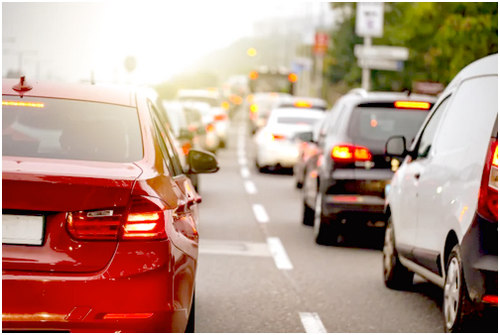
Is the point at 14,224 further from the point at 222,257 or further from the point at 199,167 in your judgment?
the point at 222,257

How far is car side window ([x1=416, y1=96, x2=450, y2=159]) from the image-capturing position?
8.01m

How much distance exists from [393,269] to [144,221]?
4355 mm

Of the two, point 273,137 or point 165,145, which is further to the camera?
point 273,137

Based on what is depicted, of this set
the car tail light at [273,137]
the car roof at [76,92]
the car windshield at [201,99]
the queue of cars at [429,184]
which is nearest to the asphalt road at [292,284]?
the queue of cars at [429,184]

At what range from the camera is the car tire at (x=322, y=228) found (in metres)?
11.7

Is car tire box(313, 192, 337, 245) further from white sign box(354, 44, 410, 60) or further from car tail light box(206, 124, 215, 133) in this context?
car tail light box(206, 124, 215, 133)

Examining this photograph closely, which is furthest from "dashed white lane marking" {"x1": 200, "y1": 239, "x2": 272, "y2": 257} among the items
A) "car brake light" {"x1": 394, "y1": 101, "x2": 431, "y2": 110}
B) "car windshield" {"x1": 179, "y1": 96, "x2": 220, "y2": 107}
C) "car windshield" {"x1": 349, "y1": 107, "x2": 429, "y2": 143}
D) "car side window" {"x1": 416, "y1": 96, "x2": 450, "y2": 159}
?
"car windshield" {"x1": 179, "y1": 96, "x2": 220, "y2": 107}

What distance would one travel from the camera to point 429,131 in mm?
8383

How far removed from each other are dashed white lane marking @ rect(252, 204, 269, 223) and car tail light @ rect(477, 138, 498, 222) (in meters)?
8.60

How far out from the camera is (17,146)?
5.47 metres

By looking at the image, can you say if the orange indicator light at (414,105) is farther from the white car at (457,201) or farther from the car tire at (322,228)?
the white car at (457,201)

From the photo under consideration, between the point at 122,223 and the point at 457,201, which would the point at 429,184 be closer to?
the point at 457,201

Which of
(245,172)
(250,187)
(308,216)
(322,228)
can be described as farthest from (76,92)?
(245,172)

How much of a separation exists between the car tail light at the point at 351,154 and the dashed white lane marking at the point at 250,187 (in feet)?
26.3
